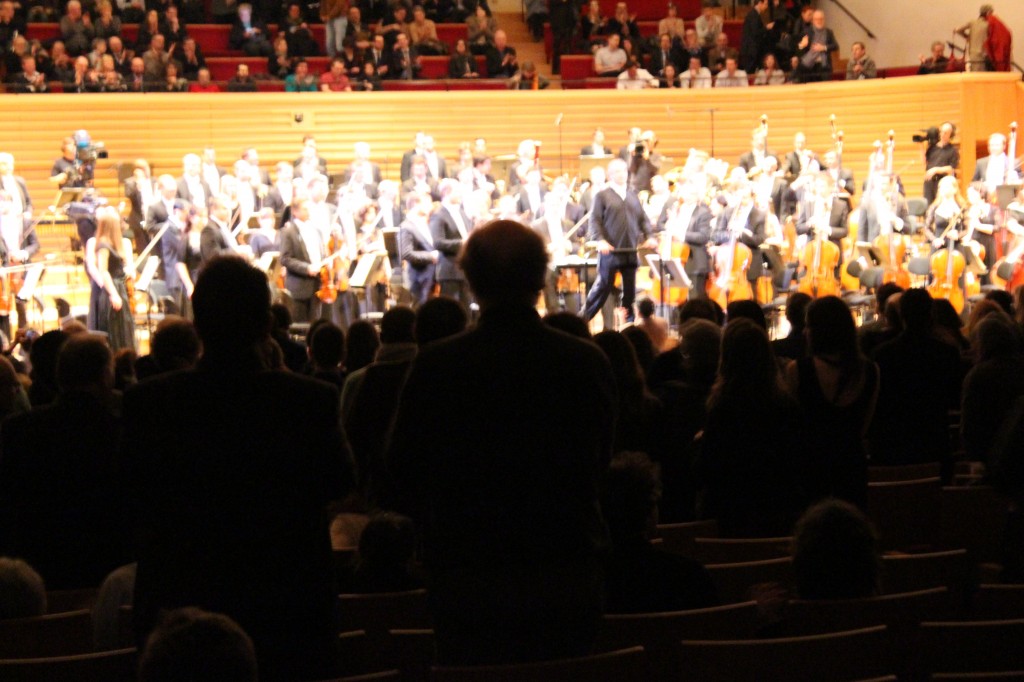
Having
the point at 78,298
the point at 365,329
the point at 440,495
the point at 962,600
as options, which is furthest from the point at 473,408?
the point at 78,298

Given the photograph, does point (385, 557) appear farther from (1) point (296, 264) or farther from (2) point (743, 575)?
(1) point (296, 264)

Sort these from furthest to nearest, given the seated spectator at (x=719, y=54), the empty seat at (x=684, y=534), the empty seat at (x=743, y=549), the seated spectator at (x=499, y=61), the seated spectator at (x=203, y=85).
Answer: the seated spectator at (x=719, y=54) < the seated spectator at (x=499, y=61) < the seated spectator at (x=203, y=85) < the empty seat at (x=684, y=534) < the empty seat at (x=743, y=549)

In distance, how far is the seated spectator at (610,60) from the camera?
2025 centimetres

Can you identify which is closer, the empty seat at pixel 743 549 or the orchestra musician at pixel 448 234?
the empty seat at pixel 743 549

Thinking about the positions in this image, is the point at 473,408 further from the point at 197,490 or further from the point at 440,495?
the point at 197,490

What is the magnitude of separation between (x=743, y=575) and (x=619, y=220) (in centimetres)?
931

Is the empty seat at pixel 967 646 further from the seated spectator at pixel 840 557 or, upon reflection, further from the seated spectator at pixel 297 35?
the seated spectator at pixel 297 35

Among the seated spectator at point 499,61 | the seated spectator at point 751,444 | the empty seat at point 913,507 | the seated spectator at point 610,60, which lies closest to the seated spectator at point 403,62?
the seated spectator at point 499,61

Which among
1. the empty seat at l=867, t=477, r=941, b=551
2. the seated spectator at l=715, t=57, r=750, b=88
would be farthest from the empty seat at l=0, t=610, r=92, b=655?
the seated spectator at l=715, t=57, r=750, b=88

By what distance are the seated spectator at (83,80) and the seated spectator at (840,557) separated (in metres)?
16.6

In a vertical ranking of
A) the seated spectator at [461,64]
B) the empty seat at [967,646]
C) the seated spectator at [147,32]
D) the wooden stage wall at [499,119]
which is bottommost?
the empty seat at [967,646]

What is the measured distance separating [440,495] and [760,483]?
5.31 ft

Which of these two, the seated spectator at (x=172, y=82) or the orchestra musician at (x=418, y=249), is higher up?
the seated spectator at (x=172, y=82)

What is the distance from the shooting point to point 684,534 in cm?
394
